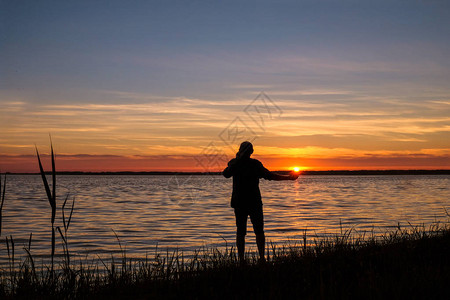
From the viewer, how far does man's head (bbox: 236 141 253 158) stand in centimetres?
833

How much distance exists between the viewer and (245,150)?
8.34m

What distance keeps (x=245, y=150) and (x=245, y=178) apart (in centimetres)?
50

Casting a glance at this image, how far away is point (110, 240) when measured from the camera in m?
16.2

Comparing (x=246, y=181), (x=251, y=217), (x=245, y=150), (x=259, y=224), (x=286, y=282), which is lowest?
(x=286, y=282)

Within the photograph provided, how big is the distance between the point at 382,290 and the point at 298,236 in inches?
439

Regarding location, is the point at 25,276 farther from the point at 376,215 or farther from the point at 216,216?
the point at 376,215

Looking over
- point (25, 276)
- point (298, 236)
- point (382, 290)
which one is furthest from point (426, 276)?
point (298, 236)

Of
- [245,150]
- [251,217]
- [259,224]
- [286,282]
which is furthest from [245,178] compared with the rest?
[286,282]

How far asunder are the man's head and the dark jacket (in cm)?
8

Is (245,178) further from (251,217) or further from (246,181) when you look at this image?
(251,217)

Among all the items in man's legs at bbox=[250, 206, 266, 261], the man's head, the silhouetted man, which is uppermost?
the man's head

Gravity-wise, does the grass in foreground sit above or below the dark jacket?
below

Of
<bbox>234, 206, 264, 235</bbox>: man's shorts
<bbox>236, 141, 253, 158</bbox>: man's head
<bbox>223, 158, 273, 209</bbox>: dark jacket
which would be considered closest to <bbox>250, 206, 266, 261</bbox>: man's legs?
<bbox>234, 206, 264, 235</bbox>: man's shorts

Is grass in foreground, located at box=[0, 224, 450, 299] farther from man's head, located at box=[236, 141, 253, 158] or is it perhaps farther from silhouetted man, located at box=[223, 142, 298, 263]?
man's head, located at box=[236, 141, 253, 158]
